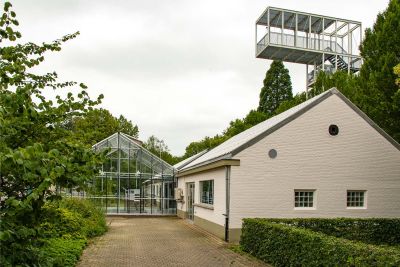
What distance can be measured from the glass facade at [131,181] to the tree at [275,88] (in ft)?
80.5

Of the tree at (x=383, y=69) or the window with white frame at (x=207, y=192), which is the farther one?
the tree at (x=383, y=69)

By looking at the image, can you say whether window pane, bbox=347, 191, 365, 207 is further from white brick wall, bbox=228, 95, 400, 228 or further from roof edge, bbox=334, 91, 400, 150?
roof edge, bbox=334, 91, 400, 150

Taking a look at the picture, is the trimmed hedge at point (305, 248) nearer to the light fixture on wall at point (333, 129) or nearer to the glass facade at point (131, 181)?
the light fixture on wall at point (333, 129)

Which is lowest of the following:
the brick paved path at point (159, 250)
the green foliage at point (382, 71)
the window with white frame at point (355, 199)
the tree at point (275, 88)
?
the brick paved path at point (159, 250)

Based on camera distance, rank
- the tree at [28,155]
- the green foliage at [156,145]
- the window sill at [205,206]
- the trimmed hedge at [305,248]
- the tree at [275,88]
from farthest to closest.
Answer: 1. the green foliage at [156,145]
2. the tree at [275,88]
3. the window sill at [205,206]
4. the trimmed hedge at [305,248]
5. the tree at [28,155]

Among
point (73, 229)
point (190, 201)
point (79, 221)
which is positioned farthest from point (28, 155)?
point (190, 201)

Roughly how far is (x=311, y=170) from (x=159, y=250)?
7.35 m

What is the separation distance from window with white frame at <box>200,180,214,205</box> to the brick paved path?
1.64 m

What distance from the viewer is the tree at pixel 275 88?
180 feet

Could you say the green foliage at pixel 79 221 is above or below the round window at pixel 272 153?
below

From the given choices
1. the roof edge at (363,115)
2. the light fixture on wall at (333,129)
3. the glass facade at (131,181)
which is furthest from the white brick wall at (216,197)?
the glass facade at (131,181)

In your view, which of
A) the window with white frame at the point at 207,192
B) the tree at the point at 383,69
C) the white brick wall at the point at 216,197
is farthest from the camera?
the tree at the point at 383,69

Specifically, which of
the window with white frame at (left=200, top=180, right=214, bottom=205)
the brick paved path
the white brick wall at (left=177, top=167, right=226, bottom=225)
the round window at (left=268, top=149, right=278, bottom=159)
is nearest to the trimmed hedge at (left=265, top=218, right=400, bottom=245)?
the brick paved path

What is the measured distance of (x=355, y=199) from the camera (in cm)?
1955
